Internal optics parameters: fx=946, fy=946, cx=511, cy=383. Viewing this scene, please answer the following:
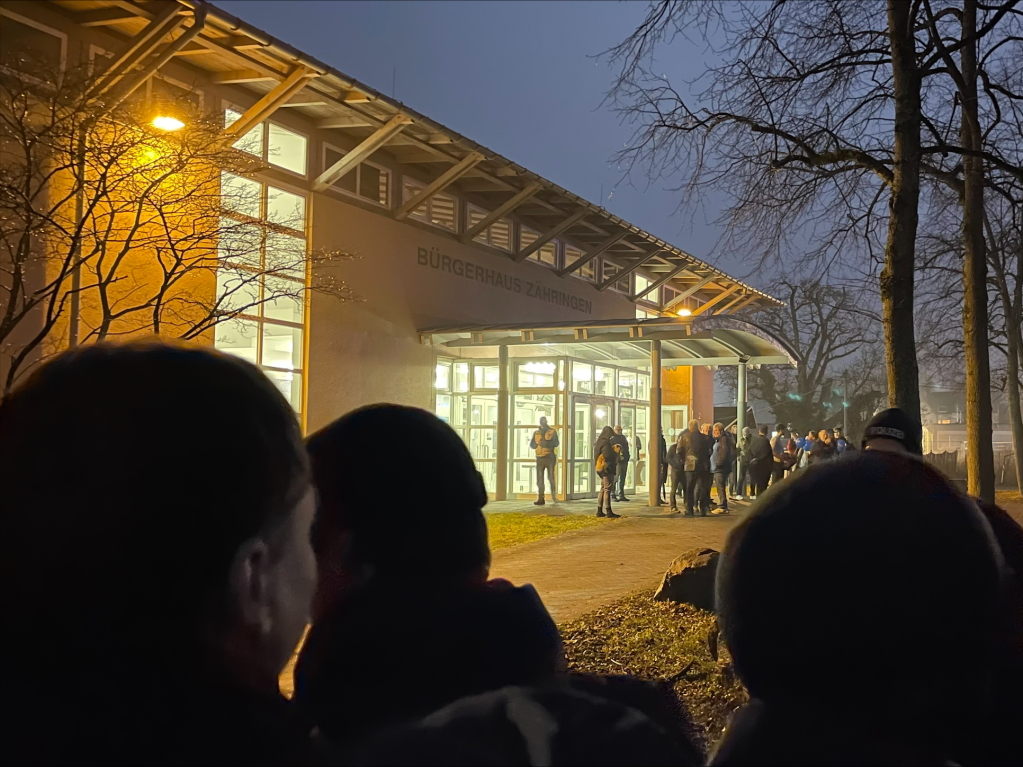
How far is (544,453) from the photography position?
18.4 m

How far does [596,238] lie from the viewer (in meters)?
25.3

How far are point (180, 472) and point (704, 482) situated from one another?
17014 mm

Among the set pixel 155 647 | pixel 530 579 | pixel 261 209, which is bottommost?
pixel 530 579

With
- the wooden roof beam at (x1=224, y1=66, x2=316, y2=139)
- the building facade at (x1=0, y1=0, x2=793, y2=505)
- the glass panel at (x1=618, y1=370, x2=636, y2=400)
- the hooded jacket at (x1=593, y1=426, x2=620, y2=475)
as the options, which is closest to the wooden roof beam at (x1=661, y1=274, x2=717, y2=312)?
the building facade at (x1=0, y1=0, x2=793, y2=505)

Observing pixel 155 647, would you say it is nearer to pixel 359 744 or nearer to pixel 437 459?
pixel 359 744

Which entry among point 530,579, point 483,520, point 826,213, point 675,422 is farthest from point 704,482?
point 483,520

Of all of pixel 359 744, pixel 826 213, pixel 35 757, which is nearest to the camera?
pixel 35 757

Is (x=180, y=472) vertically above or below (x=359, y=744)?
above

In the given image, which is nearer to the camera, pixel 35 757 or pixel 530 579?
pixel 35 757

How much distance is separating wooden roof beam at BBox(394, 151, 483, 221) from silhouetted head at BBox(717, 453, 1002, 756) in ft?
57.2

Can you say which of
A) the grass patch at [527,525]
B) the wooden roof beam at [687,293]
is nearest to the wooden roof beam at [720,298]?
the wooden roof beam at [687,293]

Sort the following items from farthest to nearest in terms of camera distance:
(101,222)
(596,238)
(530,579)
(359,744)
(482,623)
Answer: (596,238), (101,222), (530,579), (482,623), (359,744)

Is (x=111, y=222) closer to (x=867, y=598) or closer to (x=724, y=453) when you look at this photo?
(x=867, y=598)

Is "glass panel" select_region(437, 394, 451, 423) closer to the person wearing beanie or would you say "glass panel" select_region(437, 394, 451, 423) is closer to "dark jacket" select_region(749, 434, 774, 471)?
"dark jacket" select_region(749, 434, 774, 471)
